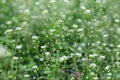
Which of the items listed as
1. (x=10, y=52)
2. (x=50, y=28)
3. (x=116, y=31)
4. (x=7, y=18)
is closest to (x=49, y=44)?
(x=50, y=28)

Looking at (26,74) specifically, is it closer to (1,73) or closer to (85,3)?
(1,73)

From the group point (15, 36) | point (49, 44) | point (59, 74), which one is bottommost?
point (59, 74)

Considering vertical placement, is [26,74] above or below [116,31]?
below

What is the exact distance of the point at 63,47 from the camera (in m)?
3.96

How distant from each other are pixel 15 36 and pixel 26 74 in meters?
0.59

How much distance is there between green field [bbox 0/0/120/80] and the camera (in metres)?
3.68

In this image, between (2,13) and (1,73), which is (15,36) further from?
(2,13)

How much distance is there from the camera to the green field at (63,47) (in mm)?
3678

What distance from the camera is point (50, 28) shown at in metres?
3.94

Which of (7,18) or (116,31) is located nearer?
(116,31)

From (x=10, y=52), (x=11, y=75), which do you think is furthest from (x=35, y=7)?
(x=11, y=75)

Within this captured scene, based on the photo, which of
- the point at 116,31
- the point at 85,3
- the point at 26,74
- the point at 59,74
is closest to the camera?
the point at 59,74

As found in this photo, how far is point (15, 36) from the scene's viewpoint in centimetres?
430

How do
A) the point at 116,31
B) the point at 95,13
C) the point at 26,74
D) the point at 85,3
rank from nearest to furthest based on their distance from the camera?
the point at 26,74, the point at 95,13, the point at 116,31, the point at 85,3
